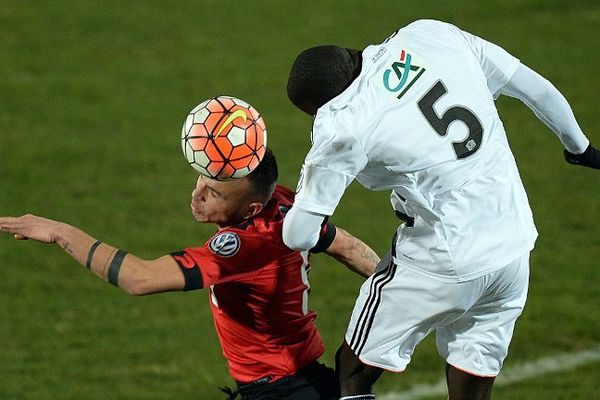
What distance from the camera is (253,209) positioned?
18.3 ft

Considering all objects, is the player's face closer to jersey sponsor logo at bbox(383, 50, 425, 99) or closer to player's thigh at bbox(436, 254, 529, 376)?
jersey sponsor logo at bbox(383, 50, 425, 99)

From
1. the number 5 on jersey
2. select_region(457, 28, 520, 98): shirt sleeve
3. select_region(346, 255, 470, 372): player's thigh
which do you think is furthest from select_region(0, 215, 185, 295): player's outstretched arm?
select_region(457, 28, 520, 98): shirt sleeve

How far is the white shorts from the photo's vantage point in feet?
19.5

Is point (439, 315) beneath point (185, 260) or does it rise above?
beneath

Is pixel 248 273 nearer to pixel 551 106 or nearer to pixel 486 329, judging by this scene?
pixel 486 329

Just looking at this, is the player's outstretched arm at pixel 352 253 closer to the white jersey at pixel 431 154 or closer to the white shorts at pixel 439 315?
the white shorts at pixel 439 315

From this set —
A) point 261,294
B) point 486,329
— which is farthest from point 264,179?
point 486,329

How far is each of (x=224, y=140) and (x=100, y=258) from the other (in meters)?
0.81

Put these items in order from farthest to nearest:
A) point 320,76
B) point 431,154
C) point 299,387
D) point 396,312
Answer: point 396,312 → point 299,387 → point 431,154 → point 320,76

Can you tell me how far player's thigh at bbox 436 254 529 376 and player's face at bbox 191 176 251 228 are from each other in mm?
1338

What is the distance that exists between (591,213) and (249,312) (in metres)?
6.47

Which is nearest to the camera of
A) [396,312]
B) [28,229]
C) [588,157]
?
[28,229]

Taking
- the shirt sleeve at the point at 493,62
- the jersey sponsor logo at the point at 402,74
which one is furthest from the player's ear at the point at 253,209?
the shirt sleeve at the point at 493,62

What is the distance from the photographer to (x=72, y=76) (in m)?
15.1
